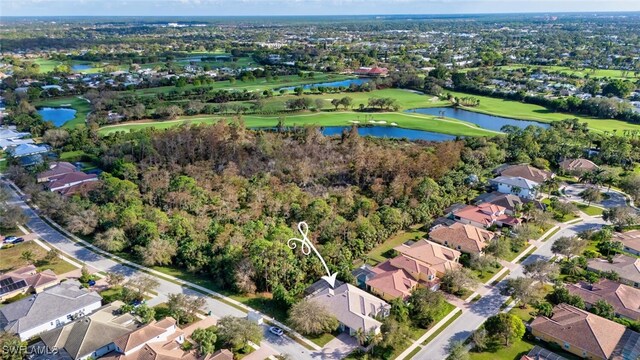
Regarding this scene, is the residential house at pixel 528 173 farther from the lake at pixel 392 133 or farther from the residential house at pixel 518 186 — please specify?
the lake at pixel 392 133

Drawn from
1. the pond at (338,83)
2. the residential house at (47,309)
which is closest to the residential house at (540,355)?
the residential house at (47,309)

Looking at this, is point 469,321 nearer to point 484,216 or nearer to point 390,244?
point 390,244

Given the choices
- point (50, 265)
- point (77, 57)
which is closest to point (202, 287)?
point (50, 265)

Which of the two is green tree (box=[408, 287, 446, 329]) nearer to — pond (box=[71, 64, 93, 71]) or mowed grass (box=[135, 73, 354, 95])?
mowed grass (box=[135, 73, 354, 95])

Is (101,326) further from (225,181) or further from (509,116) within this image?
(509,116)

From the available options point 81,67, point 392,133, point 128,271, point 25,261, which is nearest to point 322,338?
point 128,271

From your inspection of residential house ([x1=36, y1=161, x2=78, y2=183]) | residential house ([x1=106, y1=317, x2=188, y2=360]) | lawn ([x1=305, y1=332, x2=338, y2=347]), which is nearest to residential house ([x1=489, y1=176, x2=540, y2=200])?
lawn ([x1=305, y1=332, x2=338, y2=347])

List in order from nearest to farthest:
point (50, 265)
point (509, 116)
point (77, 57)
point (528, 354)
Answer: point (528, 354), point (50, 265), point (509, 116), point (77, 57)
